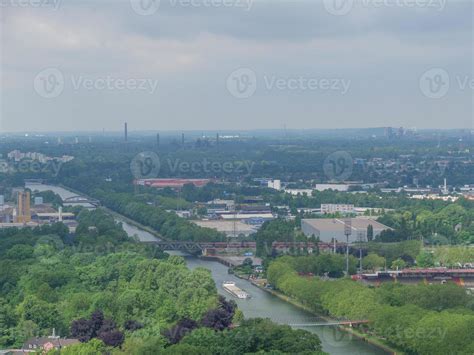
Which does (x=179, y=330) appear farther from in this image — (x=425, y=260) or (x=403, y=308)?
(x=425, y=260)

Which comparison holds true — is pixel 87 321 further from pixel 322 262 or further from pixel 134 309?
pixel 322 262

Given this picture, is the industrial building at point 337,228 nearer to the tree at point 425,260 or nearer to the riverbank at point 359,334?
the tree at point 425,260

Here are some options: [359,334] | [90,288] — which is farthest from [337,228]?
[359,334]

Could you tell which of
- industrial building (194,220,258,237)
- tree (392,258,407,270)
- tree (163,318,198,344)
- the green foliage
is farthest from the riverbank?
industrial building (194,220,258,237)

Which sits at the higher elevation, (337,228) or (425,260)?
(337,228)

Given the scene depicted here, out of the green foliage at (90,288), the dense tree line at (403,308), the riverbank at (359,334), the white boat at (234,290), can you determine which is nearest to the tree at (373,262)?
the dense tree line at (403,308)

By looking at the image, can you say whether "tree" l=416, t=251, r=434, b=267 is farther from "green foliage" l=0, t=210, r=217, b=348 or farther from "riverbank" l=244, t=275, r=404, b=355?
"green foliage" l=0, t=210, r=217, b=348
